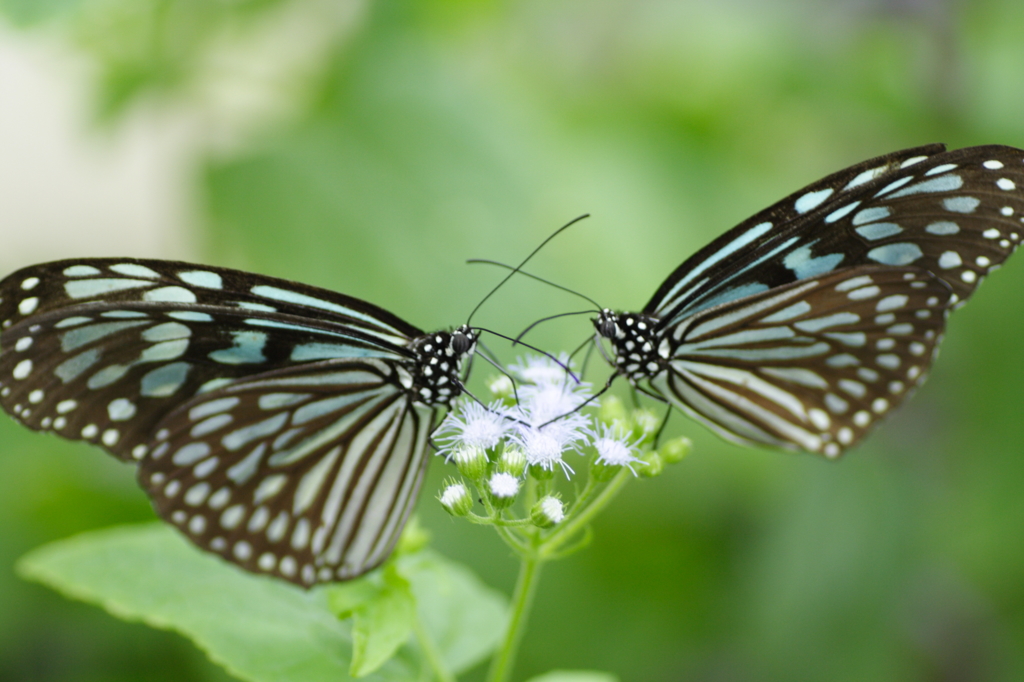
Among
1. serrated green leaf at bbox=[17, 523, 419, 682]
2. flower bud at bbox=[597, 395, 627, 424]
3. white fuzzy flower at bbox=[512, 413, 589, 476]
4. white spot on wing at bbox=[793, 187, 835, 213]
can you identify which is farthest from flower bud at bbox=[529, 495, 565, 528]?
white spot on wing at bbox=[793, 187, 835, 213]

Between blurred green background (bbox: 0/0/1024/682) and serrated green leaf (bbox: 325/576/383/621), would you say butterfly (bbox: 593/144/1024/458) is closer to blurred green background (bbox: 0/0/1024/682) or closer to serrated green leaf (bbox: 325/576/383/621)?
serrated green leaf (bbox: 325/576/383/621)

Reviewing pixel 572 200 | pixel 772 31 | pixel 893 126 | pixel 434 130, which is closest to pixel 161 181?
pixel 434 130

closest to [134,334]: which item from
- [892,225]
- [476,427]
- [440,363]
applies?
[440,363]

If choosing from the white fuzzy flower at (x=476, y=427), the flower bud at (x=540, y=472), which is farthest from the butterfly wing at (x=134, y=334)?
the flower bud at (x=540, y=472)

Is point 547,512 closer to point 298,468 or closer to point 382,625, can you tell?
point 382,625

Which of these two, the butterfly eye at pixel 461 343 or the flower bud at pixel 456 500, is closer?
the flower bud at pixel 456 500

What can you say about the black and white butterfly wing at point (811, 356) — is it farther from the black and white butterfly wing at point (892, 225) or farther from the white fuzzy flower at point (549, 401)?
the white fuzzy flower at point (549, 401)

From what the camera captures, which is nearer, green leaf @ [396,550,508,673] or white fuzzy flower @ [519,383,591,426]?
white fuzzy flower @ [519,383,591,426]
